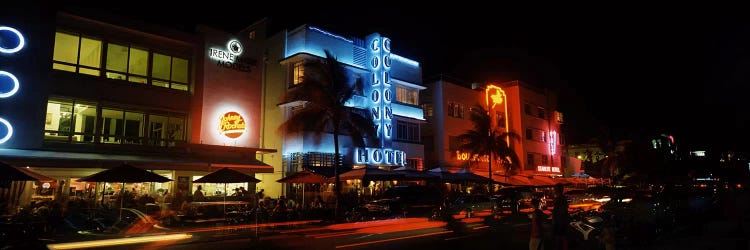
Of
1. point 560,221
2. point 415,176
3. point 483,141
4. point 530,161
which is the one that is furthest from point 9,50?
point 530,161

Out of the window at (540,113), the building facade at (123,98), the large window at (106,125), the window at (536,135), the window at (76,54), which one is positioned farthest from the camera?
the window at (540,113)

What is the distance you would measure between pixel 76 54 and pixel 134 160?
578cm

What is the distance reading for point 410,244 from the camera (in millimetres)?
16078

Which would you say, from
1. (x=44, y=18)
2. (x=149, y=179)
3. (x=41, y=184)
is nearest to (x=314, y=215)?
(x=149, y=179)

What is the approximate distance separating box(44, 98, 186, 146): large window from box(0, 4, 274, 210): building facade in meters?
0.05

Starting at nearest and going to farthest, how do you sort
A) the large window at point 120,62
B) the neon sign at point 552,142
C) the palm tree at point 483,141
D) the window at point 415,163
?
the large window at point 120,62, the window at point 415,163, the palm tree at point 483,141, the neon sign at point 552,142

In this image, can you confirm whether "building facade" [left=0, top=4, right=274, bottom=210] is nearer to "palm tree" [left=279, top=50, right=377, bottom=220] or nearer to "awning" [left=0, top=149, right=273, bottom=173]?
"awning" [left=0, top=149, right=273, bottom=173]

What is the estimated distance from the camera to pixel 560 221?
10570 millimetres

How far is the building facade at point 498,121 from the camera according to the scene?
43.4m

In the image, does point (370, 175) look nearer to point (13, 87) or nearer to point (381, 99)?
point (381, 99)

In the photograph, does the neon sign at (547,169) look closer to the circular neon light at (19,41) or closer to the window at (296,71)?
the window at (296,71)

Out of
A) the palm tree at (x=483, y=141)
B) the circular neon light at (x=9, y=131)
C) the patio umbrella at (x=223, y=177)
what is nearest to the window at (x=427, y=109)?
the palm tree at (x=483, y=141)

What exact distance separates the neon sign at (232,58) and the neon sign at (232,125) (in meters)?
2.80

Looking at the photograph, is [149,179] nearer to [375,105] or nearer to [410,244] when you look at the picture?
[410,244]
